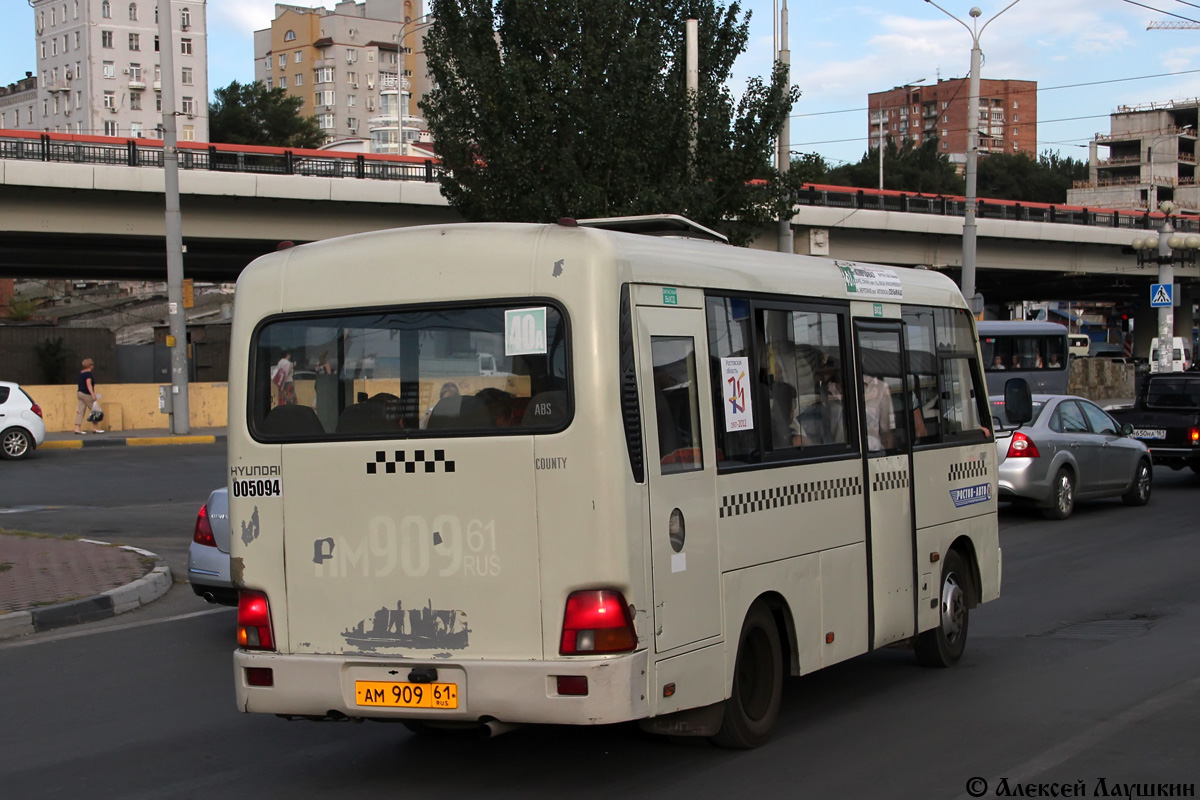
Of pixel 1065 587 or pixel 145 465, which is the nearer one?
pixel 1065 587

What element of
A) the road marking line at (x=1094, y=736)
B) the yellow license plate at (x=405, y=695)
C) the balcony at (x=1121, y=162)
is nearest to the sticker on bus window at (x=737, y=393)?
the yellow license plate at (x=405, y=695)

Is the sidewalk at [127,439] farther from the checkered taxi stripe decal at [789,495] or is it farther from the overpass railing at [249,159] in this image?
the checkered taxi stripe decal at [789,495]

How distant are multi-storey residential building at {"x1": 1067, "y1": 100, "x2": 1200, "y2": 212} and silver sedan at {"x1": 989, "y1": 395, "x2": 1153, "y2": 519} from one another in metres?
114

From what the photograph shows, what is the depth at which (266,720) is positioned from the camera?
7023 millimetres

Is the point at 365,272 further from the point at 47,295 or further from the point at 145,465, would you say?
the point at 47,295

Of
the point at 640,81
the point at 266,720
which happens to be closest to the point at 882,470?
the point at 266,720

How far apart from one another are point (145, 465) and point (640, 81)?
11922 millimetres

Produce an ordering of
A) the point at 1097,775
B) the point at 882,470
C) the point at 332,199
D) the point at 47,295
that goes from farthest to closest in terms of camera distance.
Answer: the point at 47,295, the point at 332,199, the point at 882,470, the point at 1097,775

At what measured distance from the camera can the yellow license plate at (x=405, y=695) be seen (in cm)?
523

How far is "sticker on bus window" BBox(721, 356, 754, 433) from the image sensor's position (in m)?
5.96

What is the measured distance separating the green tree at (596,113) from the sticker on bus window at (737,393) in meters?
17.7


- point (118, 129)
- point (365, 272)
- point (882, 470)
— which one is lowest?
point (882, 470)

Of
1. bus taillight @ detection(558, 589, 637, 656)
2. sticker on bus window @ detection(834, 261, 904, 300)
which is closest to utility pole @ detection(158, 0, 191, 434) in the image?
sticker on bus window @ detection(834, 261, 904, 300)

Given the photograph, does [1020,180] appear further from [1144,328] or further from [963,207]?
[963,207]
